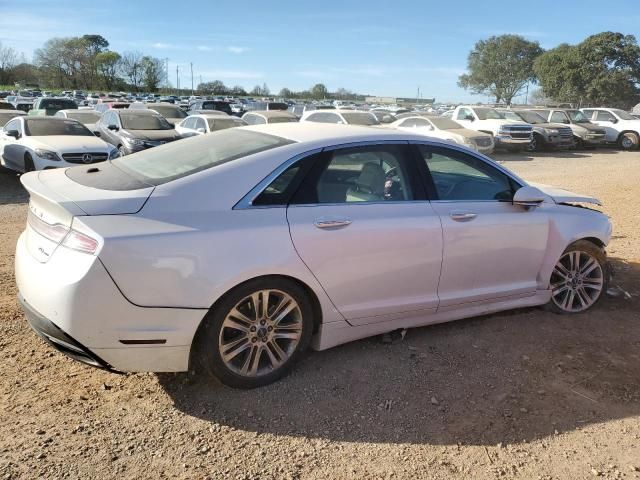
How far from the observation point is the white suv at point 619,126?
2455 centimetres

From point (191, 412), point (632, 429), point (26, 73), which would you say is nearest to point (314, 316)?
point (191, 412)

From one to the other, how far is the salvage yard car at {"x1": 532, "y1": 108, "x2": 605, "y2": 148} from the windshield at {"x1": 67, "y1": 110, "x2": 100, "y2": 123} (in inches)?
740

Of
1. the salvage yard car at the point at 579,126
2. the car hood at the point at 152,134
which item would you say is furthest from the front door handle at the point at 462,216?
the salvage yard car at the point at 579,126

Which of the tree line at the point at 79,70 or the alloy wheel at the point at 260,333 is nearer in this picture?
the alloy wheel at the point at 260,333

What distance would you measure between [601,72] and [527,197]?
54.7 metres

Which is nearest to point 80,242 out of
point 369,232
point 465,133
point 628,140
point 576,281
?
point 369,232

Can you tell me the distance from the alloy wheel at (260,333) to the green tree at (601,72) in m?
55.3

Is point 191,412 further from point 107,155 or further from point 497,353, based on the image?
point 107,155

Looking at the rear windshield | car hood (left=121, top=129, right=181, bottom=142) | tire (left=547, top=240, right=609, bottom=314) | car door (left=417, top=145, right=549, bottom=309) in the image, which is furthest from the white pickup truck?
the rear windshield

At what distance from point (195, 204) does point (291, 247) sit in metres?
0.60

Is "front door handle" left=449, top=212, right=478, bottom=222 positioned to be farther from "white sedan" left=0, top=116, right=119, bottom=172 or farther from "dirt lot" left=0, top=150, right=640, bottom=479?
"white sedan" left=0, top=116, right=119, bottom=172

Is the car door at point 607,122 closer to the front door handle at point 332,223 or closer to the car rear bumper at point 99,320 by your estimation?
the front door handle at point 332,223

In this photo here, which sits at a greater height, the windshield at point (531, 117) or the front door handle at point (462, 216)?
the front door handle at point (462, 216)

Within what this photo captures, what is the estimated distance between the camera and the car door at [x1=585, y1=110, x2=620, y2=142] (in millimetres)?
25156
